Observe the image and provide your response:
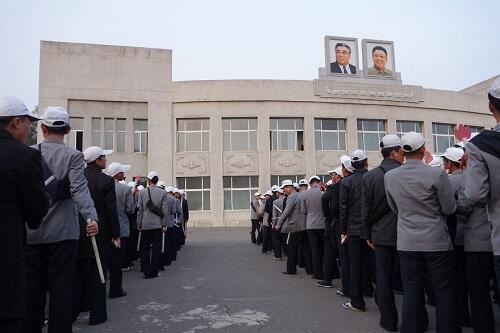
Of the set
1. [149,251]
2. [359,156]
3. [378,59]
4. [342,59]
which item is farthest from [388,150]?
[378,59]

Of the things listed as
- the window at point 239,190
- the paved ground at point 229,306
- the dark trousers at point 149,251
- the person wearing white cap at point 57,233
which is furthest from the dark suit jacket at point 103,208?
the window at point 239,190

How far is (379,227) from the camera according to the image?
5.25 m

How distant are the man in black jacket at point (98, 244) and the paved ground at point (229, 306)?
23 centimetres

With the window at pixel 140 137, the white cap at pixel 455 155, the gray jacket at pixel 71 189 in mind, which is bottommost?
the gray jacket at pixel 71 189

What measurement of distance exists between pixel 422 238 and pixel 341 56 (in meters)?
31.6

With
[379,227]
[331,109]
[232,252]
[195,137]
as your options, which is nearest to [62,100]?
[195,137]

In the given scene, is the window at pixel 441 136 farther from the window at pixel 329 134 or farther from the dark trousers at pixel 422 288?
→ the dark trousers at pixel 422 288

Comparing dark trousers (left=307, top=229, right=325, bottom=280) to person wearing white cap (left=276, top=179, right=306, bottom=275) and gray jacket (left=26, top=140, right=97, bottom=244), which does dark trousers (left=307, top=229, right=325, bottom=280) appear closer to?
person wearing white cap (left=276, top=179, right=306, bottom=275)

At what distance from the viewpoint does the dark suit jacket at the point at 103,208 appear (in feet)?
19.1

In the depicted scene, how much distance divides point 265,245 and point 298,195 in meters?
4.89

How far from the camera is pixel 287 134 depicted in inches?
Result: 1288

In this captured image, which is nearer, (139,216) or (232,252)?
(139,216)

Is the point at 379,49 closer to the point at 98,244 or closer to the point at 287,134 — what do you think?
the point at 287,134

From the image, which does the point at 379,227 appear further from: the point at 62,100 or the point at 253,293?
the point at 62,100
